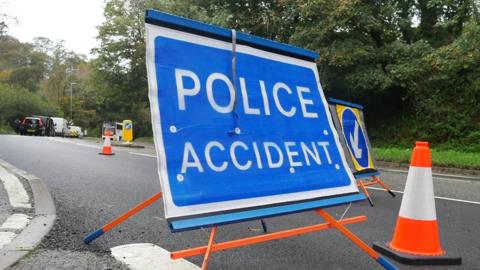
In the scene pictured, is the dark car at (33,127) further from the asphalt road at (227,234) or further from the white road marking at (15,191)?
the asphalt road at (227,234)

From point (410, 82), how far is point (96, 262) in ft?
57.8

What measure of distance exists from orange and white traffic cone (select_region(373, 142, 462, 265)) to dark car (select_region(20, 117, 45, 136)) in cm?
4370

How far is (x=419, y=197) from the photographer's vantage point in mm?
4145

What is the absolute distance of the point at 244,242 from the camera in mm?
2984

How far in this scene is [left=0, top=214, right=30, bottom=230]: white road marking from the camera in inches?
169

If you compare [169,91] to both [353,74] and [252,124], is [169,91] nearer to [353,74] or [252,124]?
[252,124]

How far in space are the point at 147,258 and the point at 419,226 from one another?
2.38m

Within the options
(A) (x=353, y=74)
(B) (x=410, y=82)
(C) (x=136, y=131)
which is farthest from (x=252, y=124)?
(C) (x=136, y=131)

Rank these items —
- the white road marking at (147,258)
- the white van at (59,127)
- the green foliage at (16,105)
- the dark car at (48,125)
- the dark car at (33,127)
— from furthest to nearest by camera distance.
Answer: the green foliage at (16,105) < the white van at (59,127) < the dark car at (48,125) < the dark car at (33,127) < the white road marking at (147,258)

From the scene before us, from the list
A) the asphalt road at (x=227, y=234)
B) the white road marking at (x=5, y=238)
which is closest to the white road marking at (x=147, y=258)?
the asphalt road at (x=227, y=234)

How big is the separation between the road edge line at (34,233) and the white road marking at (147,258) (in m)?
0.70

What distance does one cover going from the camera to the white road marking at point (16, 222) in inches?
169

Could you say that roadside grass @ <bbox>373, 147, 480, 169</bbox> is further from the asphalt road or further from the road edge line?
the road edge line

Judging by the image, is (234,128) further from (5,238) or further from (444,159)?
(444,159)
